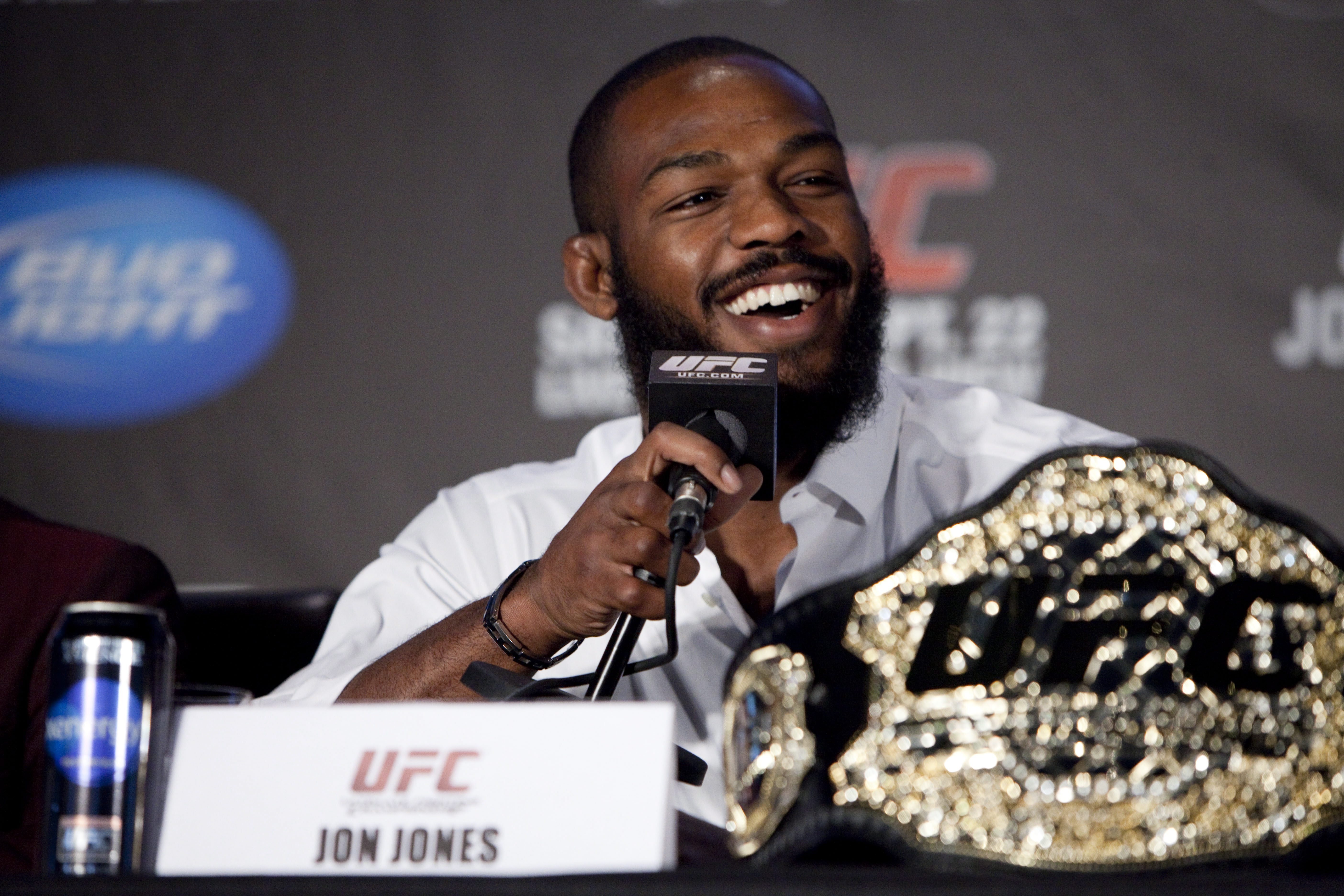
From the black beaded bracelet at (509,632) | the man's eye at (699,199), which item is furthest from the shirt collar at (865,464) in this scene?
the black beaded bracelet at (509,632)

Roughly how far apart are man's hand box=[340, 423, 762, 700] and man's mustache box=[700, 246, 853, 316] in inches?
20.4

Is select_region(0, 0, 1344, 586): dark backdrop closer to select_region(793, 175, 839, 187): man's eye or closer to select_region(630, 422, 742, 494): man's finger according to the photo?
select_region(793, 175, 839, 187): man's eye

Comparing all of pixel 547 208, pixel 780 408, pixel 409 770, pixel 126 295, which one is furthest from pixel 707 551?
pixel 126 295

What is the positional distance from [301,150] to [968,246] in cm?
127

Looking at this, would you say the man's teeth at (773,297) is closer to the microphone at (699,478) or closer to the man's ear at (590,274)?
the man's ear at (590,274)

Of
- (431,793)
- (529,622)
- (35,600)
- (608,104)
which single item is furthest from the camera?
(608,104)

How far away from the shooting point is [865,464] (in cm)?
154

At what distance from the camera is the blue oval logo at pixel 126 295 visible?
95.2 inches

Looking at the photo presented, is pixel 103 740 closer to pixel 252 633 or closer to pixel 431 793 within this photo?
pixel 431 793

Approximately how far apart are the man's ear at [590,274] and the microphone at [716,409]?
0.80 metres

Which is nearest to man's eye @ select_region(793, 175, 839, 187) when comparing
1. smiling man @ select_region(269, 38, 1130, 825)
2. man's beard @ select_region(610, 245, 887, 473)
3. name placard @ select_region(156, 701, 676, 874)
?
smiling man @ select_region(269, 38, 1130, 825)

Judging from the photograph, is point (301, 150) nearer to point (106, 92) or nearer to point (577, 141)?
point (106, 92)

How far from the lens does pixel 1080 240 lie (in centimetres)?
223

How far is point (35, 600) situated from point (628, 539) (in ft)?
2.62
